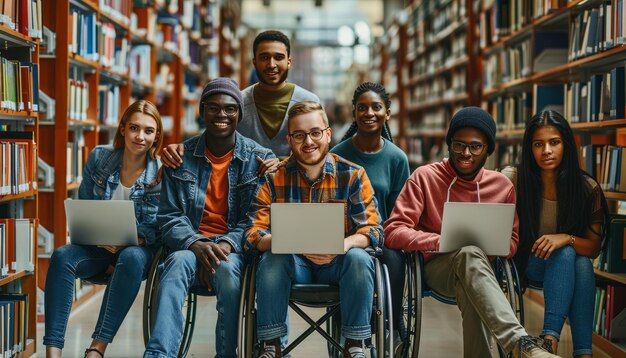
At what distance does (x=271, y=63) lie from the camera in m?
3.47

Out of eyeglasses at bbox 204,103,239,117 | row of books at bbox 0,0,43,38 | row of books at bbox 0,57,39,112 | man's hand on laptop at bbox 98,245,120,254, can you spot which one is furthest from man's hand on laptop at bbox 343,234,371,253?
row of books at bbox 0,0,43,38

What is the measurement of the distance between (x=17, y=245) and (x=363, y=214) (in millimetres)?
1519

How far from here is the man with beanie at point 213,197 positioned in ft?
8.98

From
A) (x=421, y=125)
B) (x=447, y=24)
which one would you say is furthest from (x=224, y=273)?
(x=421, y=125)

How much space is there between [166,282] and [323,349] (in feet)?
3.98

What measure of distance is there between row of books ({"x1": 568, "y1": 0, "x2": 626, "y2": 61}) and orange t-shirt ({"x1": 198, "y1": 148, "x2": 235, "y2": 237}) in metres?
1.80

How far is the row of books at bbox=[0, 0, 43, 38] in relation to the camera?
3142mm

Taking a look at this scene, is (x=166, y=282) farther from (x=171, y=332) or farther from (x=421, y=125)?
(x=421, y=125)

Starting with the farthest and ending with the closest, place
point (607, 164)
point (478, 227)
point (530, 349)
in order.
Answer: point (607, 164), point (478, 227), point (530, 349)

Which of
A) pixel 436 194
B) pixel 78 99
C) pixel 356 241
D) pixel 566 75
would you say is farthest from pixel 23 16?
pixel 566 75

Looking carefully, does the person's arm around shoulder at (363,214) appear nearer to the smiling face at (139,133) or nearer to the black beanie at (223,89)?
the black beanie at (223,89)

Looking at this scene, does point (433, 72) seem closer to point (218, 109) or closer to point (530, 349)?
point (218, 109)

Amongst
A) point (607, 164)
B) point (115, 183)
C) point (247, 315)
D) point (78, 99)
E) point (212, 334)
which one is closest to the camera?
point (247, 315)

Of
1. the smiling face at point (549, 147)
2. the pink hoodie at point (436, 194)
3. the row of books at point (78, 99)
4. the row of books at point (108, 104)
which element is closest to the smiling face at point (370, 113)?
the pink hoodie at point (436, 194)
